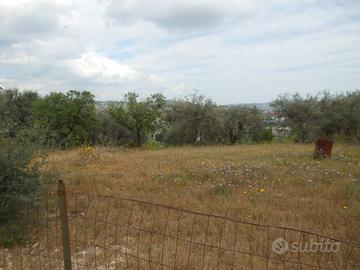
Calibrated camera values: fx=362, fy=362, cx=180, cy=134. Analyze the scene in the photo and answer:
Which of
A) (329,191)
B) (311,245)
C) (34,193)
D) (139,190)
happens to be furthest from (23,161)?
(329,191)

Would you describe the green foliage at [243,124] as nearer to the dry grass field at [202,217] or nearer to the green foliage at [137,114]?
the green foliage at [137,114]

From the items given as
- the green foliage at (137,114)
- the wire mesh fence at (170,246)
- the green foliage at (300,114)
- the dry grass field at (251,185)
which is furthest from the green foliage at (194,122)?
the wire mesh fence at (170,246)

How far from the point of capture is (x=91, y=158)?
521 inches

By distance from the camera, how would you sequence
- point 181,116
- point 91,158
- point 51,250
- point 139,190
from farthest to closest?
point 181,116
point 91,158
point 139,190
point 51,250

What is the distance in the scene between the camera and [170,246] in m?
5.24

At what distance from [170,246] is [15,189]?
272 cm

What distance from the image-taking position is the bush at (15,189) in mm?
5695

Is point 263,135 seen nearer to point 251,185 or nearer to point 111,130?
point 111,130

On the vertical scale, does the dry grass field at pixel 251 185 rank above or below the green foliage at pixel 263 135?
above

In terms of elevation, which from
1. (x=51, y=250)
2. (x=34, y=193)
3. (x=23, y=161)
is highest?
(x=23, y=161)

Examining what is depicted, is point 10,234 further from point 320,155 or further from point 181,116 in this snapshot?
point 181,116

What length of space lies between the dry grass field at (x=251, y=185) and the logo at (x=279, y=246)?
0.71 meters

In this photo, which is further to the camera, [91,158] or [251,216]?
[91,158]

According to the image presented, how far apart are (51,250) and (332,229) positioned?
4.26 meters
